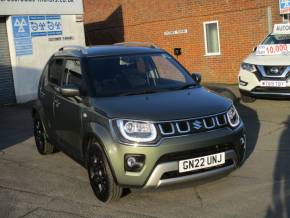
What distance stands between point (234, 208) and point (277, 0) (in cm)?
1181

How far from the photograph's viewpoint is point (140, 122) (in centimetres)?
511

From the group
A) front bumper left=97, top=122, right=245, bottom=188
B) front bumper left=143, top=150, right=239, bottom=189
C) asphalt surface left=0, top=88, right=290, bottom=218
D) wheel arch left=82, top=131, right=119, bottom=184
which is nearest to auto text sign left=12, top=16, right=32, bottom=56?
asphalt surface left=0, top=88, right=290, bottom=218

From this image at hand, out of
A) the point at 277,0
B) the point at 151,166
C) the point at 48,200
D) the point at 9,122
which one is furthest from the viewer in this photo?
the point at 277,0

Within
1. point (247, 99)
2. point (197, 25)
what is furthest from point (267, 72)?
point (197, 25)

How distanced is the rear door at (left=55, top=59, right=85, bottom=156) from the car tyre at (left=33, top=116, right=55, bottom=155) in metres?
1.03

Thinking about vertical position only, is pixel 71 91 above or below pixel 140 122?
above

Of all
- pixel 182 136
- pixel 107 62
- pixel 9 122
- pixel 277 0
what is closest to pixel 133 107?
pixel 182 136

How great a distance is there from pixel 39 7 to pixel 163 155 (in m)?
12.5

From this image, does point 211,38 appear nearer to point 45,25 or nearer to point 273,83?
point 45,25

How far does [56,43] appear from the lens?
56.1 ft

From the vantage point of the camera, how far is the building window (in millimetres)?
17547

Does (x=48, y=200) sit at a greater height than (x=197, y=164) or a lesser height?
lesser

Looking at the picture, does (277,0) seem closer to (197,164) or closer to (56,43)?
(56,43)

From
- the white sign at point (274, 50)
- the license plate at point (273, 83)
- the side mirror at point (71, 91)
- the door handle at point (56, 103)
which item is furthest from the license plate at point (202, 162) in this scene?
the white sign at point (274, 50)
